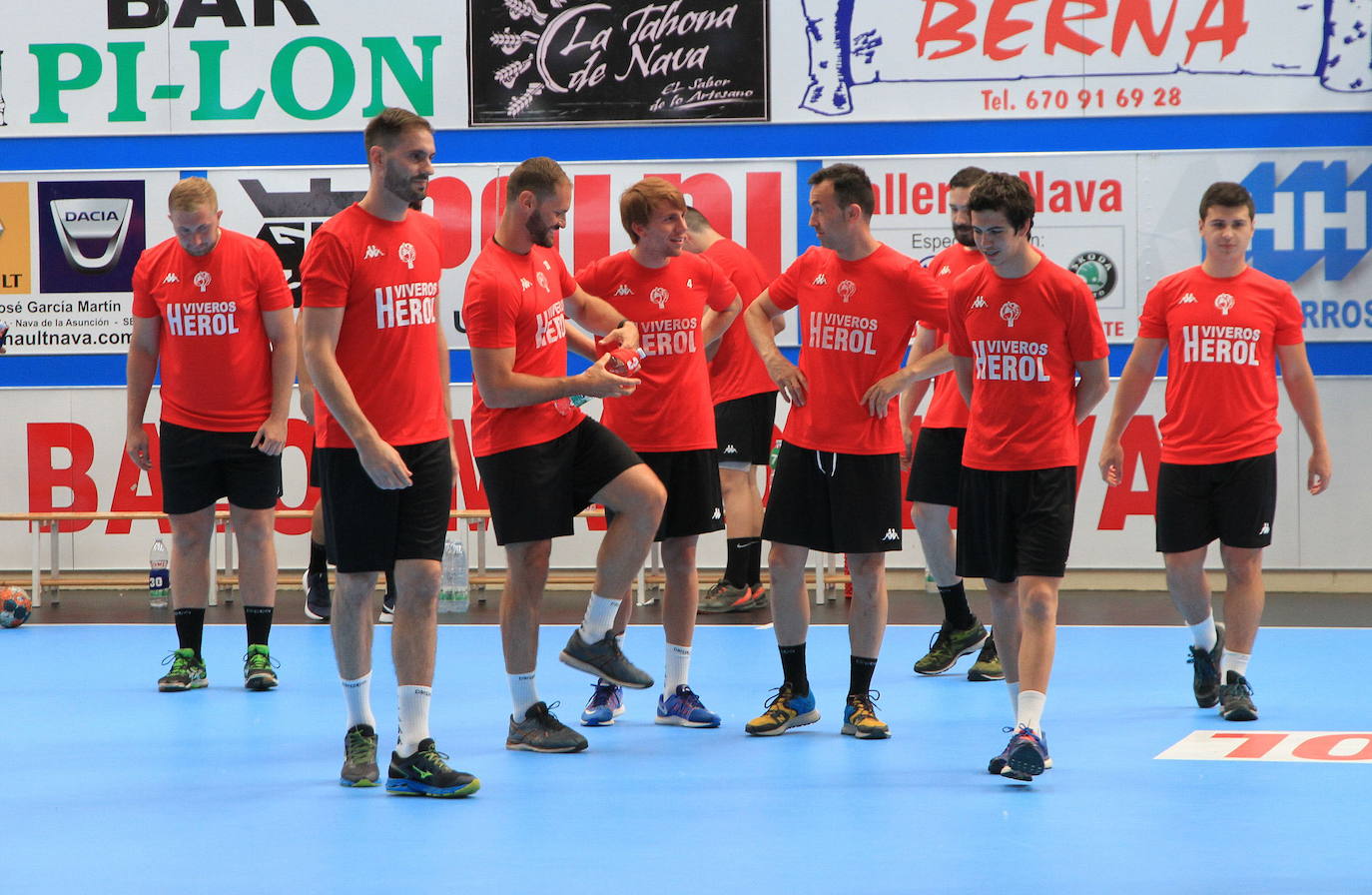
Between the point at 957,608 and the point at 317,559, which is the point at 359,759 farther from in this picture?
the point at 317,559

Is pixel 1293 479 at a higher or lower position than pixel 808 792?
higher

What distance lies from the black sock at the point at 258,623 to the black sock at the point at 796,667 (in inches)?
95.8

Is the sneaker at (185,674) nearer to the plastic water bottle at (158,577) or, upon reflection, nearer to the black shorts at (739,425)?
the plastic water bottle at (158,577)

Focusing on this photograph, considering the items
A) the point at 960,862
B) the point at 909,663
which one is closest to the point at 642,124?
the point at 909,663

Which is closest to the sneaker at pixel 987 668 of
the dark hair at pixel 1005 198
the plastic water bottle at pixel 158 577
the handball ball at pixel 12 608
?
the dark hair at pixel 1005 198

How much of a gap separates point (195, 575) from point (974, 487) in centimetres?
353

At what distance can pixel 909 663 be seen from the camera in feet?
23.0

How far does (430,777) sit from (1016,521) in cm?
201

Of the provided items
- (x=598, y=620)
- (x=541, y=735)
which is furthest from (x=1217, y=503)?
(x=541, y=735)

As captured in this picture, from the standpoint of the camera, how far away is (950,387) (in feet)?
21.7

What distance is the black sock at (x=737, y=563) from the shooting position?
339 inches

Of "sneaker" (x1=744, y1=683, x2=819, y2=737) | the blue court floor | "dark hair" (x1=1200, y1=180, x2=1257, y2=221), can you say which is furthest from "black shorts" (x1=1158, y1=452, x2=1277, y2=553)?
"sneaker" (x1=744, y1=683, x2=819, y2=737)

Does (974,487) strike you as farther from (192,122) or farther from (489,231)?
(192,122)

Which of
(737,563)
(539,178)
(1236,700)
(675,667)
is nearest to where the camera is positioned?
(539,178)
